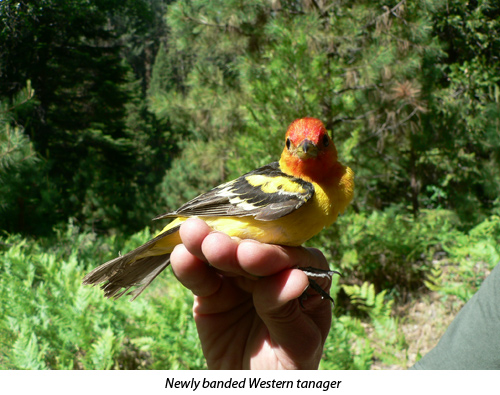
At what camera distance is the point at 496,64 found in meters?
8.12

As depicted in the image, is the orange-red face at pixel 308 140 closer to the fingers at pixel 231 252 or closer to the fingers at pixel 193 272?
the fingers at pixel 231 252

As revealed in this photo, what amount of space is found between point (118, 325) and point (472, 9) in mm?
10341

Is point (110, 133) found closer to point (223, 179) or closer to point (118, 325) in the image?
point (223, 179)

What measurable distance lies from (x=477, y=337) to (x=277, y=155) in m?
3.30

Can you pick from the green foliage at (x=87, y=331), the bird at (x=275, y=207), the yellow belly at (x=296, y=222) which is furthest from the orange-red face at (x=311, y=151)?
the green foliage at (x=87, y=331)

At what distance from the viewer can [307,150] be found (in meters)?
2.00

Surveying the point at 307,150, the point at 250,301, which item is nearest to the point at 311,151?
the point at 307,150

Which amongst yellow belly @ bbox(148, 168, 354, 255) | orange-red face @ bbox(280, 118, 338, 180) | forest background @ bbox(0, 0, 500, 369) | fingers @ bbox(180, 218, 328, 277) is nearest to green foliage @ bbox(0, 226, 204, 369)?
forest background @ bbox(0, 0, 500, 369)

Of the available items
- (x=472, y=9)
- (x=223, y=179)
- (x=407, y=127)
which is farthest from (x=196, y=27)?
(x=472, y=9)

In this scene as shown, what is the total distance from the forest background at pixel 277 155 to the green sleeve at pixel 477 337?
1168 millimetres

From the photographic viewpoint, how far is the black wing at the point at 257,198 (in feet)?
6.09

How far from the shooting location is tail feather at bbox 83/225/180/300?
79.7 inches

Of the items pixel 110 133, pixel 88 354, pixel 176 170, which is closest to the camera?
pixel 88 354

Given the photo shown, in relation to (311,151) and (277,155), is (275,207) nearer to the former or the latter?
(311,151)
